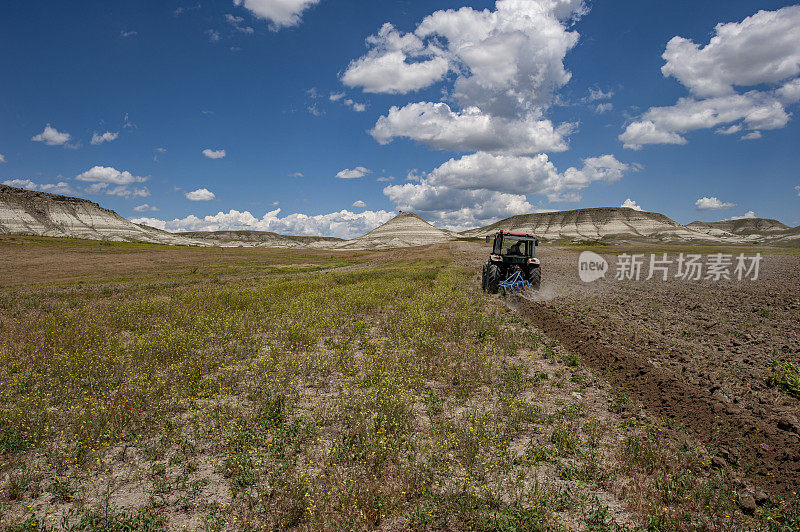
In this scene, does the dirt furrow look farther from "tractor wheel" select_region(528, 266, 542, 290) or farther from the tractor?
the tractor

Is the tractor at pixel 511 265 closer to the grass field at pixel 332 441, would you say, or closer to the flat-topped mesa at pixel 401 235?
the grass field at pixel 332 441

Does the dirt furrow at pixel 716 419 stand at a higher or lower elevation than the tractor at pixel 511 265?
lower

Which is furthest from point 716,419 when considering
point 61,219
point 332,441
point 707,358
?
point 61,219

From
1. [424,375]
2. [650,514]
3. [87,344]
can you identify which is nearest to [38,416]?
[87,344]

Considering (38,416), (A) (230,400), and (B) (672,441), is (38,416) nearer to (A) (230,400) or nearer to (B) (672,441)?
(A) (230,400)

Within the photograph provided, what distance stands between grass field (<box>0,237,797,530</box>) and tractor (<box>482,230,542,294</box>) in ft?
25.6

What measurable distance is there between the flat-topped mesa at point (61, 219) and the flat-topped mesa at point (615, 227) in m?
147

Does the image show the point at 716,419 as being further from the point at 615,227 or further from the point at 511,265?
the point at 615,227

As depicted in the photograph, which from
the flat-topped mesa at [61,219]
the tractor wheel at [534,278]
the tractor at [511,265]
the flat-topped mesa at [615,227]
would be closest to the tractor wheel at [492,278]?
the tractor at [511,265]

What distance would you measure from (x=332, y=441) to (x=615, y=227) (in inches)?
7549

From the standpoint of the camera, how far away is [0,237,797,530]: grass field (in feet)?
13.3

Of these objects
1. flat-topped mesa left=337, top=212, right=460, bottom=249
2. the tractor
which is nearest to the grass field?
the tractor

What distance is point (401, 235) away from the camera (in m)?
150

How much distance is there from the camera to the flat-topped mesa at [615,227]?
141837 millimetres
